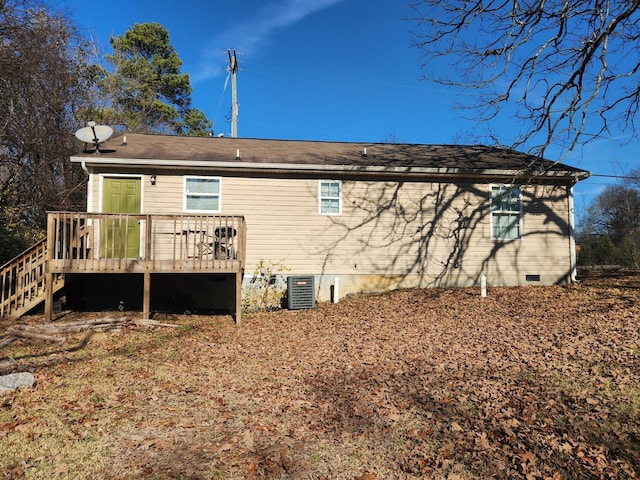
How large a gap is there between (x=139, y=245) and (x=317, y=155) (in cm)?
536

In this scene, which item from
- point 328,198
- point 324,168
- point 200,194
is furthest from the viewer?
point 328,198

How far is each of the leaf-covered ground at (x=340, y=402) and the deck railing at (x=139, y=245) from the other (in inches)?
57.4

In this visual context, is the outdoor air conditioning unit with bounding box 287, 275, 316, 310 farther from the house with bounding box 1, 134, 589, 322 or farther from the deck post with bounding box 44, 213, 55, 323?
the deck post with bounding box 44, 213, 55, 323

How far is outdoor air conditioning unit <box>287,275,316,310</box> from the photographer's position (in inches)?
410

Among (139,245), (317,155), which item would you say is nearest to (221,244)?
(139,245)

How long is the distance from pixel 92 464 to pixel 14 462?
25.0 inches

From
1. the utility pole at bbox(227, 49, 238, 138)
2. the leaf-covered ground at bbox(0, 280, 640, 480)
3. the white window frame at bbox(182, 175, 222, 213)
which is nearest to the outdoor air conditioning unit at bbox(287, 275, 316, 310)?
the leaf-covered ground at bbox(0, 280, 640, 480)

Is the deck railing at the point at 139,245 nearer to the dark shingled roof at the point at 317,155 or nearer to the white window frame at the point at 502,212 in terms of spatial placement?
the dark shingled roof at the point at 317,155

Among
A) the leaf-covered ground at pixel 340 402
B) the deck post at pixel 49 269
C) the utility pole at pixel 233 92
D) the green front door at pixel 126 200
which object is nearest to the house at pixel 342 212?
the green front door at pixel 126 200

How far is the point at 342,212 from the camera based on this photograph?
11.3m

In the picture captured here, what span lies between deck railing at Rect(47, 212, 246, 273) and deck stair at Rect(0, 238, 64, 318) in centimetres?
63

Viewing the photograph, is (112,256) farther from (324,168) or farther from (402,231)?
(402,231)

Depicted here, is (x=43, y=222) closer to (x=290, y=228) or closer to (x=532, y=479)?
(x=290, y=228)

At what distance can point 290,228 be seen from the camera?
11.0m
